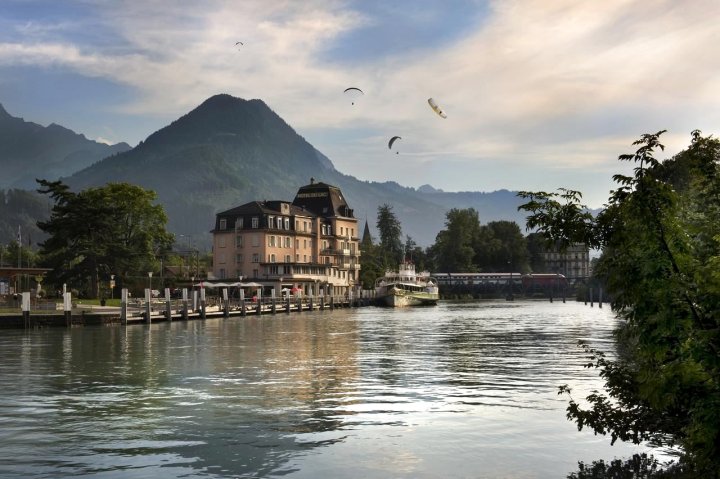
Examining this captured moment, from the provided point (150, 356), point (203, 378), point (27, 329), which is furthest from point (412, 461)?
point (27, 329)

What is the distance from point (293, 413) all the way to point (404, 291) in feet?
384

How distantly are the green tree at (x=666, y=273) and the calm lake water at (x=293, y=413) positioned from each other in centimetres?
518

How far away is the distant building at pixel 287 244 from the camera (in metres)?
133

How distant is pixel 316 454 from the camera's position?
17.0 meters

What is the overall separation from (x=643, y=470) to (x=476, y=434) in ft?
15.3

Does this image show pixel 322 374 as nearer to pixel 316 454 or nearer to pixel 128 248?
pixel 316 454

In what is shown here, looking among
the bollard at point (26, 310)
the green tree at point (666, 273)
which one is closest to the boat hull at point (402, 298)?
the bollard at point (26, 310)

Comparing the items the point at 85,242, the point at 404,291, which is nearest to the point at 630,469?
the point at 85,242

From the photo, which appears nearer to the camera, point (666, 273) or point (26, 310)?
point (666, 273)

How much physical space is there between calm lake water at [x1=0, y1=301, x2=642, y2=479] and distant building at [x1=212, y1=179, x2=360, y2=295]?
89122 mm

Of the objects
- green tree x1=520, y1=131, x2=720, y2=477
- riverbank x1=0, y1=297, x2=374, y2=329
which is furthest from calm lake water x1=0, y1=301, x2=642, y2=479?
riverbank x1=0, y1=297, x2=374, y2=329

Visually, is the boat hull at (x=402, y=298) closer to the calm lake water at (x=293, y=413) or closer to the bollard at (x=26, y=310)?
the bollard at (x=26, y=310)

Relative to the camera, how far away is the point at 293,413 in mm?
22016

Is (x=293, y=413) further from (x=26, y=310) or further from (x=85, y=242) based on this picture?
(x=85, y=242)
